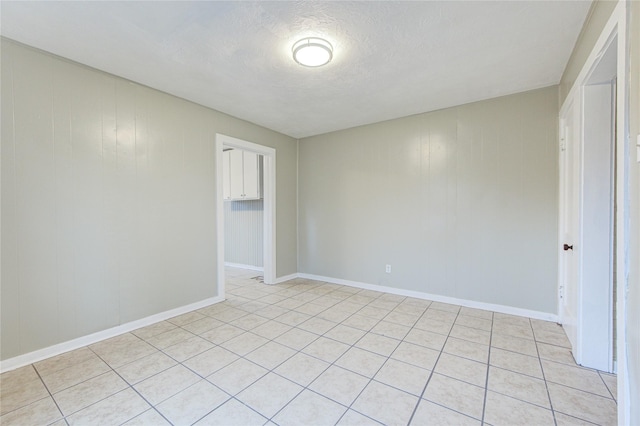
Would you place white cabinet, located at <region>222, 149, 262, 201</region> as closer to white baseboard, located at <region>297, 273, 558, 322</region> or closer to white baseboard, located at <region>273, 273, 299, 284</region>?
white baseboard, located at <region>273, 273, 299, 284</region>

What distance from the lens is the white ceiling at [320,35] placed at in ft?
5.75

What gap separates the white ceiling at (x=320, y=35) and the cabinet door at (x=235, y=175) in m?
2.00

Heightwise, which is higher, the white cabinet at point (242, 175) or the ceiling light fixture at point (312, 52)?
the ceiling light fixture at point (312, 52)

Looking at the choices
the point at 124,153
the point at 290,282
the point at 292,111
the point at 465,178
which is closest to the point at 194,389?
the point at 124,153

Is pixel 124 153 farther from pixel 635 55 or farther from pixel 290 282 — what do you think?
pixel 635 55

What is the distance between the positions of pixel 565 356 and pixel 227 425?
101 inches

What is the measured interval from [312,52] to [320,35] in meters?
0.14

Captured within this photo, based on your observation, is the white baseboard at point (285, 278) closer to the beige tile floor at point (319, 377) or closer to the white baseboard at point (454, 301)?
the white baseboard at point (454, 301)

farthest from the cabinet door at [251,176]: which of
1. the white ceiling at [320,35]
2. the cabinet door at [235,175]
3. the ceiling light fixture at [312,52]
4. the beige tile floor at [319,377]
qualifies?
the ceiling light fixture at [312,52]

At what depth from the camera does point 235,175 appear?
5094 millimetres

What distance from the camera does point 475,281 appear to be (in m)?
3.24

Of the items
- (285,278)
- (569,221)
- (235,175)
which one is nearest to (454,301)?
(569,221)

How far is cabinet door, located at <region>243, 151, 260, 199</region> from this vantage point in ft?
15.7

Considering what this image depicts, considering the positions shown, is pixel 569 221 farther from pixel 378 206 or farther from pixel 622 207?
pixel 378 206
